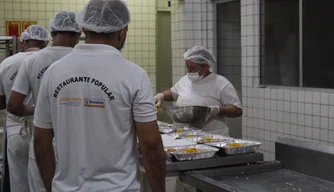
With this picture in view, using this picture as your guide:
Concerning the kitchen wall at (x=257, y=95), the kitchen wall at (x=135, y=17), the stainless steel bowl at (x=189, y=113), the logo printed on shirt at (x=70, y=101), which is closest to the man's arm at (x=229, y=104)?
the stainless steel bowl at (x=189, y=113)

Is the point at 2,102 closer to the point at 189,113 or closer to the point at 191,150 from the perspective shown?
the point at 189,113

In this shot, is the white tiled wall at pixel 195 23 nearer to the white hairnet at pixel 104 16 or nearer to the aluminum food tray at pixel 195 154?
the aluminum food tray at pixel 195 154

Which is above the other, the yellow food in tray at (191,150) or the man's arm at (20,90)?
the man's arm at (20,90)

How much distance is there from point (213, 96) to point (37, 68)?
154 centimetres

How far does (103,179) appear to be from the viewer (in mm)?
2045

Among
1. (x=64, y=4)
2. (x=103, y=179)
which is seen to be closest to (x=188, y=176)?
(x=103, y=179)

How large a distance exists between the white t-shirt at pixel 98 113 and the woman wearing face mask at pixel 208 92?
6.62 feet

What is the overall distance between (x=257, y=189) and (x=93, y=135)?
978 mm

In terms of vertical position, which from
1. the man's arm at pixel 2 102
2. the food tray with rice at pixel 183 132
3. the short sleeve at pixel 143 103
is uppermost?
the short sleeve at pixel 143 103

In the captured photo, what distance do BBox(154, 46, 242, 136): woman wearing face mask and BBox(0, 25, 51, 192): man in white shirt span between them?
4.25 feet

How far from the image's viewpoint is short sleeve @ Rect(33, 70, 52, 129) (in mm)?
2139

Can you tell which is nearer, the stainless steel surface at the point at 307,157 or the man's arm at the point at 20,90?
the stainless steel surface at the point at 307,157

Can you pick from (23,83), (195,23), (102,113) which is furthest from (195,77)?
(102,113)

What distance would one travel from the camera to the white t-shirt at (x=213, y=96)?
412 cm
